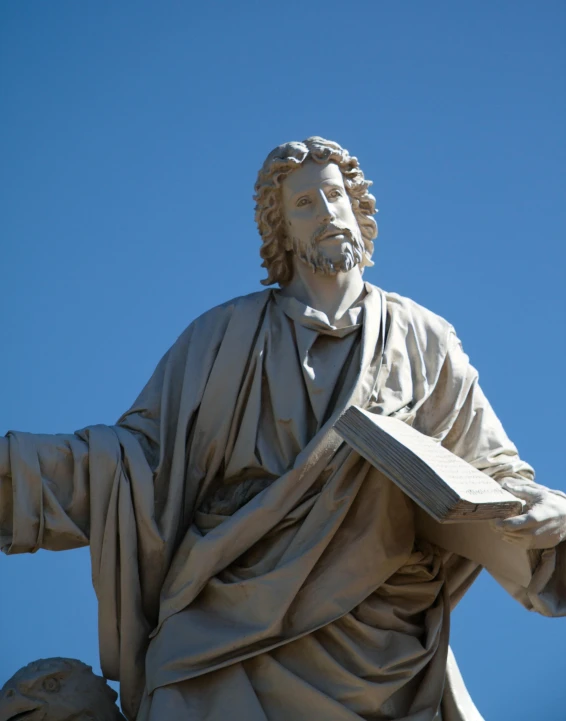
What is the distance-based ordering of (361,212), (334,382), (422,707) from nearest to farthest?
(422,707), (334,382), (361,212)

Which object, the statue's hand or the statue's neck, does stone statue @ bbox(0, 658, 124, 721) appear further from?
the statue's neck

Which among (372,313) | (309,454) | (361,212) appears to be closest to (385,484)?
(309,454)

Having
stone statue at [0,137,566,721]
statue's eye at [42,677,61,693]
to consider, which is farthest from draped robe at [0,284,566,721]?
statue's eye at [42,677,61,693]

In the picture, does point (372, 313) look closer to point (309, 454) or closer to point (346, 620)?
point (309, 454)

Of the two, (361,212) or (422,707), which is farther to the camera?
(361,212)

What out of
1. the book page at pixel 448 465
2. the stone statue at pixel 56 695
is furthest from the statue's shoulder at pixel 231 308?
the stone statue at pixel 56 695

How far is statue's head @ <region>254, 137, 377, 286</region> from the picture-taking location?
836cm

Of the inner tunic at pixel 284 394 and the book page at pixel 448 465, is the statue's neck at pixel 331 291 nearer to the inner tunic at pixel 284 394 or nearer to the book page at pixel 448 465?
the inner tunic at pixel 284 394

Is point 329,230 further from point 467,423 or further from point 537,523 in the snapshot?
point 537,523

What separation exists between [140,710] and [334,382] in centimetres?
161

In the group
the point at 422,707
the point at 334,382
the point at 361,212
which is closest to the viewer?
the point at 422,707

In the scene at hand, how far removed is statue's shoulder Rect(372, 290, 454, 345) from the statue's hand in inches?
40.5

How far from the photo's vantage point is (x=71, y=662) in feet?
25.4

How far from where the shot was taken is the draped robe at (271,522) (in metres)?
7.49
